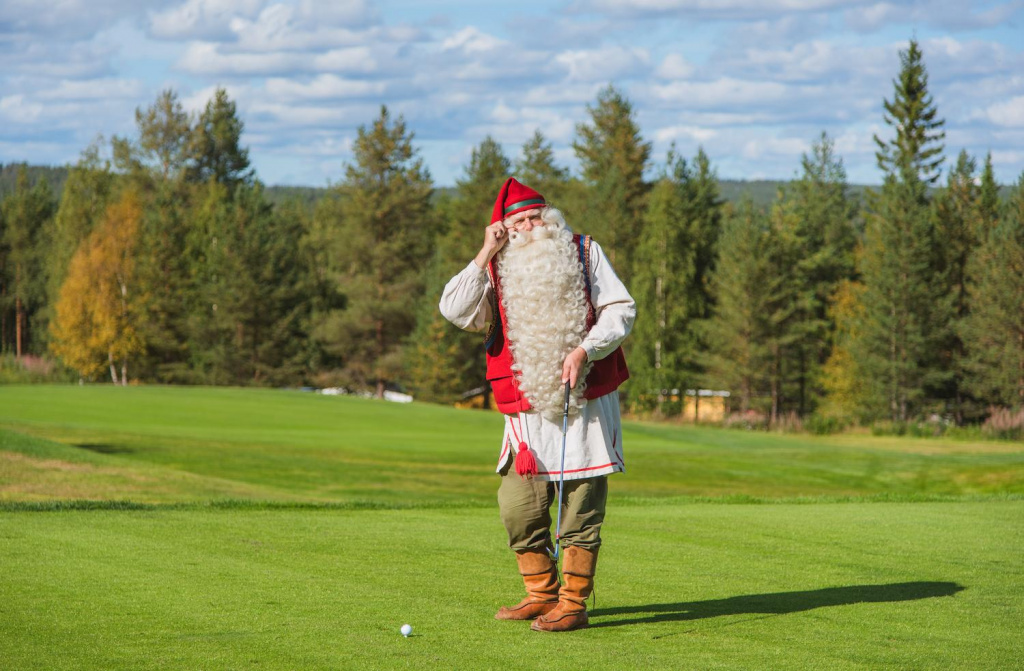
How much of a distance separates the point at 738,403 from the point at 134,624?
173 feet

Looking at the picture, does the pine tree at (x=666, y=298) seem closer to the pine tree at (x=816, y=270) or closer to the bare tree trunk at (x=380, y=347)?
the pine tree at (x=816, y=270)

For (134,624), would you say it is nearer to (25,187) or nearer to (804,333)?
(804,333)

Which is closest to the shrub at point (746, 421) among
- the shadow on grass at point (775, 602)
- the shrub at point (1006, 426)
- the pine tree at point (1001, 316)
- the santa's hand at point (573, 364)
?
the pine tree at point (1001, 316)

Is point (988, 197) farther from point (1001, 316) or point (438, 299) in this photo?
point (438, 299)

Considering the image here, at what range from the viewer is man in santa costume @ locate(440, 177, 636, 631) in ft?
17.7

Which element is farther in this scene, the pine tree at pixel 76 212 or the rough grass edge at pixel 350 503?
the pine tree at pixel 76 212

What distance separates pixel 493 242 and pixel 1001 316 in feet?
149

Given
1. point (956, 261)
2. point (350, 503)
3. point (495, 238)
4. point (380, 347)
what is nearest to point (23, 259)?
point (380, 347)

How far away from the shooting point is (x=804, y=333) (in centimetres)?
5453

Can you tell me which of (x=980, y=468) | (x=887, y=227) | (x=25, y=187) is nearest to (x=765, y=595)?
(x=980, y=468)

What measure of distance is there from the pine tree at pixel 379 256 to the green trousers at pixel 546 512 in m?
56.0

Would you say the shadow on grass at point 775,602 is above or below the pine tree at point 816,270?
below

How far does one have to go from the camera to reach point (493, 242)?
5.52 metres

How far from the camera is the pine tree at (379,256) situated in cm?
6180
